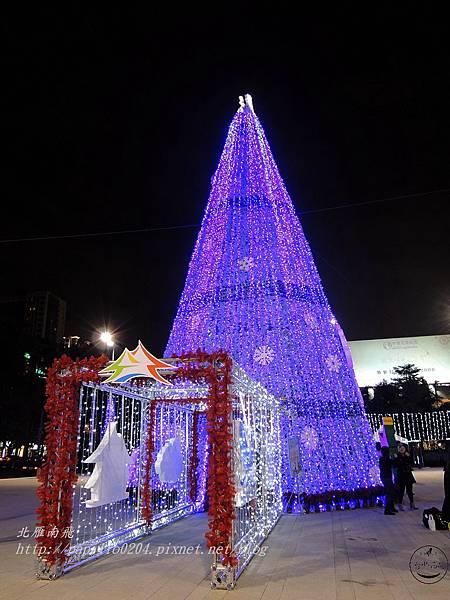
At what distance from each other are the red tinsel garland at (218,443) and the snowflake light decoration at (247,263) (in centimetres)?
570

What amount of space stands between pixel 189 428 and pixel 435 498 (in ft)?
A: 22.9

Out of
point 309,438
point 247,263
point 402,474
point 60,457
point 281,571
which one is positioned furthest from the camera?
point 247,263

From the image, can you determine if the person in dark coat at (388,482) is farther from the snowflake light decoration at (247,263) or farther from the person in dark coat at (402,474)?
the snowflake light decoration at (247,263)

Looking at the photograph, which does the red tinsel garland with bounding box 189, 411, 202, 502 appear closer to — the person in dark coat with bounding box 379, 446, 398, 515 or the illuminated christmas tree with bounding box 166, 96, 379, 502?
the illuminated christmas tree with bounding box 166, 96, 379, 502

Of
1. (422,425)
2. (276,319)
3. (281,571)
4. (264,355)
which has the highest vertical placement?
(276,319)

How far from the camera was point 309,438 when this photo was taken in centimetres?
1015

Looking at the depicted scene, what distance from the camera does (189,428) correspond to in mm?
11188

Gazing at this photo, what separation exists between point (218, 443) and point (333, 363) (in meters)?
6.16

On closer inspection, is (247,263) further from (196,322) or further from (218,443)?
(218,443)

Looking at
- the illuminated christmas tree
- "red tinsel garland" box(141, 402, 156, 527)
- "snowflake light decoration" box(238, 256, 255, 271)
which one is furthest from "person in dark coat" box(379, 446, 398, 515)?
"snowflake light decoration" box(238, 256, 255, 271)

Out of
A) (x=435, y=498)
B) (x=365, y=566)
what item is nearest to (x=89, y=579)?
(x=365, y=566)

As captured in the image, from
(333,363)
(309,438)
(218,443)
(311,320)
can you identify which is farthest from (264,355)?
(218,443)

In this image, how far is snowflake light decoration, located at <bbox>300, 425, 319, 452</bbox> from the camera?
10.1 meters

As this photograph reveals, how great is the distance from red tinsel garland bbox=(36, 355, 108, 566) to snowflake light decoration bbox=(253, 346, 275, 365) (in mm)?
5253
